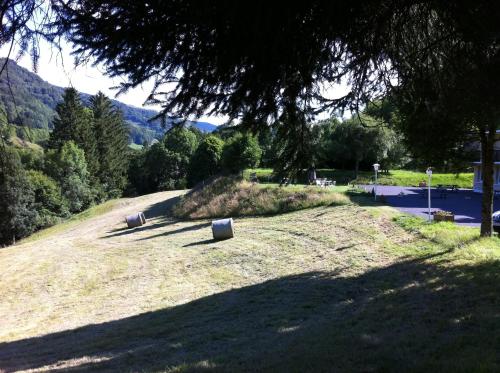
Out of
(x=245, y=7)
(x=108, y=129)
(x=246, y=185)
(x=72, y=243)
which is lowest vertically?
(x=72, y=243)

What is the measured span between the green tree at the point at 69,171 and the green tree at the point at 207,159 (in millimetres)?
14899

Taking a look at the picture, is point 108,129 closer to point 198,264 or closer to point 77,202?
point 77,202

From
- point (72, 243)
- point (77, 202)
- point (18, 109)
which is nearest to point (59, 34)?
point (18, 109)

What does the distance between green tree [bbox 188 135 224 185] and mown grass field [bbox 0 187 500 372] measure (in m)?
30.2

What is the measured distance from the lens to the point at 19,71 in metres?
4.56

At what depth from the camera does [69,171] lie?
63.9m

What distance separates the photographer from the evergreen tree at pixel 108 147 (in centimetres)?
7538

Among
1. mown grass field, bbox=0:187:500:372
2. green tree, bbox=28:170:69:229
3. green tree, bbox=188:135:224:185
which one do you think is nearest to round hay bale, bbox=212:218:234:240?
mown grass field, bbox=0:187:500:372

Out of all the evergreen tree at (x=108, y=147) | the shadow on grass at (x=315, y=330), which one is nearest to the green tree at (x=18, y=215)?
the evergreen tree at (x=108, y=147)

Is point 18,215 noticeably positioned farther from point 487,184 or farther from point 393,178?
point 487,184

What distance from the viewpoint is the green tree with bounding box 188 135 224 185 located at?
5508 centimetres

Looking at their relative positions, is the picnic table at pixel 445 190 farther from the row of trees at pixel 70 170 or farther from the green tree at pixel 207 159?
the row of trees at pixel 70 170

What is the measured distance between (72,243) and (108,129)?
50.9 meters

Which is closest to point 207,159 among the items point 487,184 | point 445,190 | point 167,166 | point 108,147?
point 167,166
